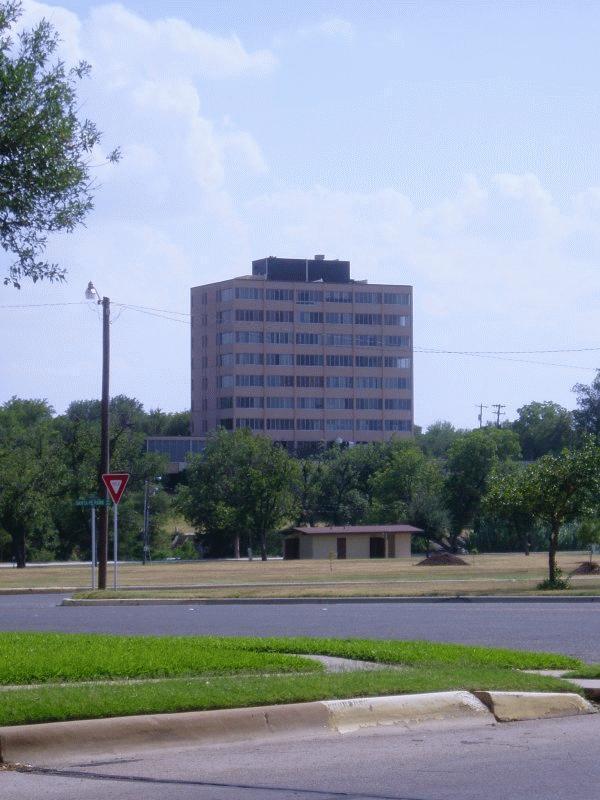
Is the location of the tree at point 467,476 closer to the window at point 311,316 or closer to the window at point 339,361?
the window at point 311,316

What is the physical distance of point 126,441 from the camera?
82.8m

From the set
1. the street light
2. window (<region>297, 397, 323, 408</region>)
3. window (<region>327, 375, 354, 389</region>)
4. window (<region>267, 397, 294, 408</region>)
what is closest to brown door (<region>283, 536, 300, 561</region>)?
the street light

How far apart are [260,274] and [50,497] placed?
3048 inches

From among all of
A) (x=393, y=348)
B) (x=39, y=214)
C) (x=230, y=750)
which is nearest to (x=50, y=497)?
(x=39, y=214)

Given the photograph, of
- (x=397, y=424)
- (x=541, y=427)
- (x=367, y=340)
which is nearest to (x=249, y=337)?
(x=367, y=340)

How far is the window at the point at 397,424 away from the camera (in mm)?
147837

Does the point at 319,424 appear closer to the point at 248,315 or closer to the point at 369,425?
the point at 369,425

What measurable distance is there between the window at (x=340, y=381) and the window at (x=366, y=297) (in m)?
9.96

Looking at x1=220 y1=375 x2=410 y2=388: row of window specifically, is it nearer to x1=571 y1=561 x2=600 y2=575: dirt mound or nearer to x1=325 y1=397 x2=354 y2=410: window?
x1=325 y1=397 x2=354 y2=410: window

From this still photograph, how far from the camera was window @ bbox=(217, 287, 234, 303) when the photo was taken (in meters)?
138

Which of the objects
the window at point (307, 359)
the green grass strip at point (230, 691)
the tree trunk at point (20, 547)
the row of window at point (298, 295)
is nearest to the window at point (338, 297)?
the row of window at point (298, 295)

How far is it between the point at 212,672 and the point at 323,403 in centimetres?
13262

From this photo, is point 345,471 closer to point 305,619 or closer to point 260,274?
point 260,274

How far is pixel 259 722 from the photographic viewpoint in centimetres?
930
